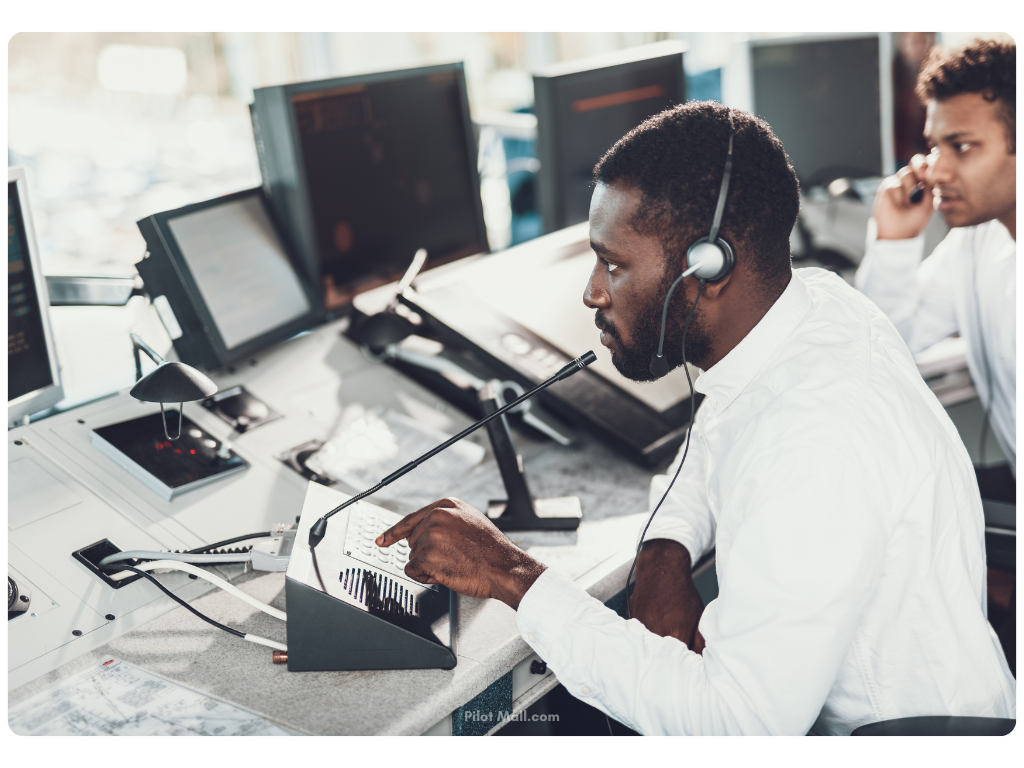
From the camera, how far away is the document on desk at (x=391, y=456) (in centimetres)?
128

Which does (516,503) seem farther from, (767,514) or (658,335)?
(767,514)

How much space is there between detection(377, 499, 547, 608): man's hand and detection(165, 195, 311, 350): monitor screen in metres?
0.72

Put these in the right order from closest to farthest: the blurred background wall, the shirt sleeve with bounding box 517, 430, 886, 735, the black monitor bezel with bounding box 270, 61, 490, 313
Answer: the shirt sleeve with bounding box 517, 430, 886, 735 < the black monitor bezel with bounding box 270, 61, 490, 313 < the blurred background wall

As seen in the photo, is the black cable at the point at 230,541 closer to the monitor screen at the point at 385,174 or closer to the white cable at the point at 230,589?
the white cable at the point at 230,589

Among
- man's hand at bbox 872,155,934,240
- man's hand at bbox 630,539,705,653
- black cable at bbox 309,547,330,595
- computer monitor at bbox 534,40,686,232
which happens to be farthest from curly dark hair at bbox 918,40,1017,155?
black cable at bbox 309,547,330,595

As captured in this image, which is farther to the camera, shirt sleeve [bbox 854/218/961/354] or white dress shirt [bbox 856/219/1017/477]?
shirt sleeve [bbox 854/218/961/354]

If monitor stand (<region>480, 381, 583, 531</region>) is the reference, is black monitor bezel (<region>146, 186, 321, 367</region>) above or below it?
above

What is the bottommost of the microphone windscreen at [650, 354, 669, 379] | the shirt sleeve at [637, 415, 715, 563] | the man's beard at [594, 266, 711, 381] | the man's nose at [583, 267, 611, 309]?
the shirt sleeve at [637, 415, 715, 563]

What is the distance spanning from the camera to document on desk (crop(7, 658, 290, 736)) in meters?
0.83

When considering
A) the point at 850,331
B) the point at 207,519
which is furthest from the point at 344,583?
the point at 850,331

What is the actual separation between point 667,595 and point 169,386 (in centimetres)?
69

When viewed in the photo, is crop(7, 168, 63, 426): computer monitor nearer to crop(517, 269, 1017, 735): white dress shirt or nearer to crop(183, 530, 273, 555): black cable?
crop(183, 530, 273, 555): black cable

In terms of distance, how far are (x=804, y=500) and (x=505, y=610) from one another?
1.35 ft

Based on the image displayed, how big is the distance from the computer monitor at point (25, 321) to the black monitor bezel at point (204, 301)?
9.7 inches
